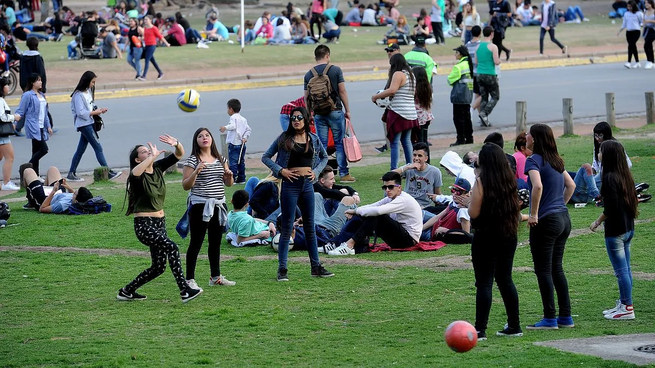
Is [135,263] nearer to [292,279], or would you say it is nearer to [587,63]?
[292,279]

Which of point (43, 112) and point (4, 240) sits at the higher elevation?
point (43, 112)

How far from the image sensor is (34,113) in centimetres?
1656

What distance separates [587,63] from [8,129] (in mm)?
23544

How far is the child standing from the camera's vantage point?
629 inches

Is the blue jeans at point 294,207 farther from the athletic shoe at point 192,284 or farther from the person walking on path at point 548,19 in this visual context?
the person walking on path at point 548,19

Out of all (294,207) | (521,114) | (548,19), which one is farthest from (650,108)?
(548,19)

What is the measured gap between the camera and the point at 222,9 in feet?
165

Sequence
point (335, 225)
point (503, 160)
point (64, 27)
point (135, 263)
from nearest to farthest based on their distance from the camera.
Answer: point (503, 160)
point (135, 263)
point (335, 225)
point (64, 27)

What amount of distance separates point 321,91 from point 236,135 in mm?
1999

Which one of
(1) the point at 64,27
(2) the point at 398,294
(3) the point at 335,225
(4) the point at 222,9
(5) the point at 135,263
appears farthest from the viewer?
(4) the point at 222,9

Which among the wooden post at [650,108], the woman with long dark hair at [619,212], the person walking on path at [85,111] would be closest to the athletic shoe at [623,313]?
the woman with long dark hair at [619,212]

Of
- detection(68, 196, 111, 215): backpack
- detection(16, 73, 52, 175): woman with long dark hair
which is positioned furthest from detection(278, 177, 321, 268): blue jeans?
A: detection(16, 73, 52, 175): woman with long dark hair

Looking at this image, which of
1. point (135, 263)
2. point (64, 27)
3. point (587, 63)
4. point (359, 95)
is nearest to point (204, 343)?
point (135, 263)

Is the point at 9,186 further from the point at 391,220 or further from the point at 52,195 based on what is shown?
the point at 391,220
